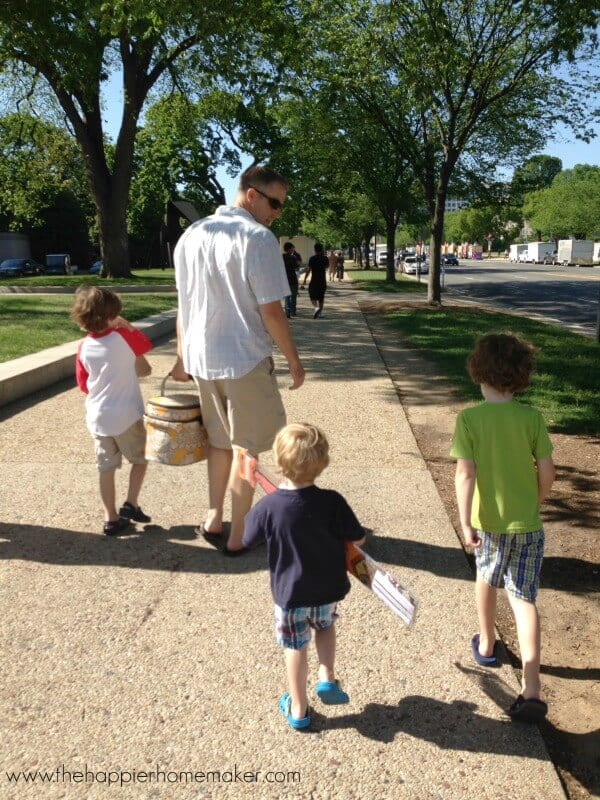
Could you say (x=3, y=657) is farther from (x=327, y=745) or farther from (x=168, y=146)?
(x=168, y=146)

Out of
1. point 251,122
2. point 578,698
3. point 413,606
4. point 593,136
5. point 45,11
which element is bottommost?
point 578,698

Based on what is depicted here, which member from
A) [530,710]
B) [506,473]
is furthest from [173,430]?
[530,710]

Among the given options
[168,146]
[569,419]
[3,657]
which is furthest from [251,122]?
[3,657]

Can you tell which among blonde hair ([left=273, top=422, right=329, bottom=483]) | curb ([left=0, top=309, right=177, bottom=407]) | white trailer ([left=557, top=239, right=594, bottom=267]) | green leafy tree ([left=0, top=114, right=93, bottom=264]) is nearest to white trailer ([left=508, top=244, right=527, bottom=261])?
white trailer ([left=557, top=239, right=594, bottom=267])

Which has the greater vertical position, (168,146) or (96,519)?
(168,146)

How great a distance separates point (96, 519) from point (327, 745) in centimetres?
234

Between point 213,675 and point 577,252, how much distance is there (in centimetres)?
7007

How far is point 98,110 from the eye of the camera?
83.7 feet

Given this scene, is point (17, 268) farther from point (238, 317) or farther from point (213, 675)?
point (213, 675)

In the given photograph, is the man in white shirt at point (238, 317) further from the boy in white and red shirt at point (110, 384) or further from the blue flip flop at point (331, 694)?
the blue flip flop at point (331, 694)

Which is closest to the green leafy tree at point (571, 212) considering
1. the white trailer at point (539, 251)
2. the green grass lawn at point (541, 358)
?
the white trailer at point (539, 251)

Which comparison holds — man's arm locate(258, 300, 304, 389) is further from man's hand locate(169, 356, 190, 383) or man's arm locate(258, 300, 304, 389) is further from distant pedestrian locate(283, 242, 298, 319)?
distant pedestrian locate(283, 242, 298, 319)

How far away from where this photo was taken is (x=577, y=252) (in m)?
66.2

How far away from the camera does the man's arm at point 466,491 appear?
2.67 m
